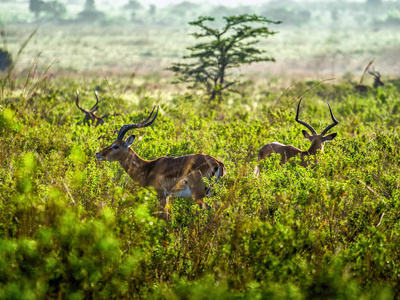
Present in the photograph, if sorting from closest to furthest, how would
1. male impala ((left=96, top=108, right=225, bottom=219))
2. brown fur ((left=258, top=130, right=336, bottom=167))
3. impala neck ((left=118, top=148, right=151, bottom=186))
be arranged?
male impala ((left=96, top=108, right=225, bottom=219)) → impala neck ((left=118, top=148, right=151, bottom=186)) → brown fur ((left=258, top=130, right=336, bottom=167))

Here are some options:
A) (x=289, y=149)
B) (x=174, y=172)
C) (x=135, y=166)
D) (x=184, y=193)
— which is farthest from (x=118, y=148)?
(x=289, y=149)

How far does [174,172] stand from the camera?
5.91m

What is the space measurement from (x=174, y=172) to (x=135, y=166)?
2.58 ft

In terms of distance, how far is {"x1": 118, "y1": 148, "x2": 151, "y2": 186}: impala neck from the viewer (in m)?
6.28

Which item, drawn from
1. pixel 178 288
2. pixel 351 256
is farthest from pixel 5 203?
pixel 351 256

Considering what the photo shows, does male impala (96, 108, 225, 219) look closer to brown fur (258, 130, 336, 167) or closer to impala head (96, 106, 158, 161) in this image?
impala head (96, 106, 158, 161)

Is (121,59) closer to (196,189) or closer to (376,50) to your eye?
(376,50)

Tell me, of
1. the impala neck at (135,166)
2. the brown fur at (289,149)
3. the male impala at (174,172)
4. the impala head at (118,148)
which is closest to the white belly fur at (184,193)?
the male impala at (174,172)

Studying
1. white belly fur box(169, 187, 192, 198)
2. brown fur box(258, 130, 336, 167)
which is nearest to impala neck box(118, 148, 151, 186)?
white belly fur box(169, 187, 192, 198)

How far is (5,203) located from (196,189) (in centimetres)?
276

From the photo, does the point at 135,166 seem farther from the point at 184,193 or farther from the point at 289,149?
the point at 289,149

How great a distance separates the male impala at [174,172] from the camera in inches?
228

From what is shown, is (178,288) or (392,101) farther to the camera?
(392,101)

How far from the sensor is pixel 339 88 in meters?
24.1
